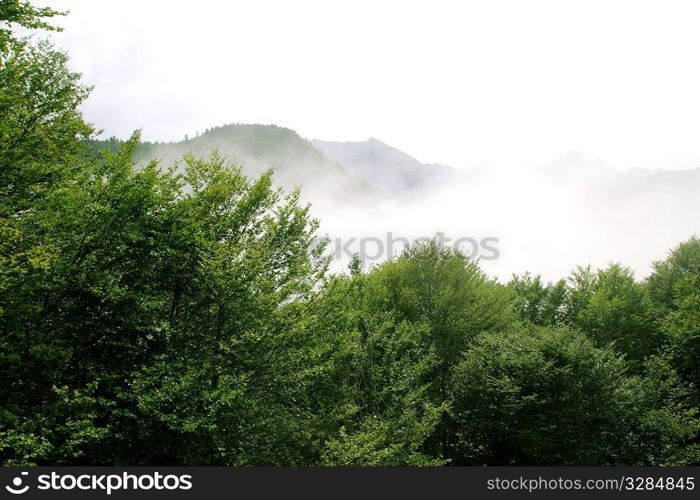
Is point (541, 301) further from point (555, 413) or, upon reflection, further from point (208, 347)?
point (208, 347)

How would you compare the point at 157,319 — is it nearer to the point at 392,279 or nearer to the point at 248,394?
the point at 248,394

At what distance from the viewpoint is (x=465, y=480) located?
1274 cm

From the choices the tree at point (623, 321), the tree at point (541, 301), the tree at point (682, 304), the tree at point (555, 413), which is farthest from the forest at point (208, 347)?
the tree at point (541, 301)

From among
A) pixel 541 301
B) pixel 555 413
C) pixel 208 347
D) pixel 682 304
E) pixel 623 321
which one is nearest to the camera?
pixel 208 347

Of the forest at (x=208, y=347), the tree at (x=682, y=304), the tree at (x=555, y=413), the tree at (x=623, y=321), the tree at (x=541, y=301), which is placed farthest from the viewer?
the tree at (x=541, y=301)

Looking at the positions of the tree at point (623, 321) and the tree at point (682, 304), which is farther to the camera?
the tree at point (623, 321)

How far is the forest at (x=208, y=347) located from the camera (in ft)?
38.5

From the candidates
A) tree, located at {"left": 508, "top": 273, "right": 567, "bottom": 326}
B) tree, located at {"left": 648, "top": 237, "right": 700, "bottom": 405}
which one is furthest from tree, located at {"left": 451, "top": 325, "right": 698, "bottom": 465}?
tree, located at {"left": 508, "top": 273, "right": 567, "bottom": 326}

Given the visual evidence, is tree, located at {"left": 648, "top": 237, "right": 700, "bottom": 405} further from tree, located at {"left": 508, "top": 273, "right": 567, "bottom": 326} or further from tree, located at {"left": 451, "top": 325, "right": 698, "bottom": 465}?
tree, located at {"left": 451, "top": 325, "right": 698, "bottom": 465}

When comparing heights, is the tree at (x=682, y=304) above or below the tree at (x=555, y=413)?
above

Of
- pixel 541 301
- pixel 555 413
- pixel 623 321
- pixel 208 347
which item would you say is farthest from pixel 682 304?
pixel 208 347

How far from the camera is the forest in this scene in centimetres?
1174

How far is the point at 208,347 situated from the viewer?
15031 mm

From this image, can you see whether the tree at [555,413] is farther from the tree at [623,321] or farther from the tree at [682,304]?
the tree at [623,321]
